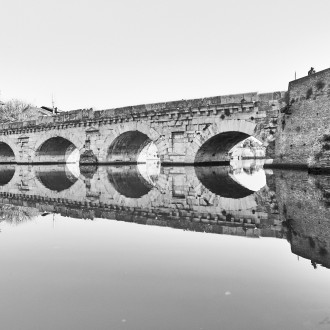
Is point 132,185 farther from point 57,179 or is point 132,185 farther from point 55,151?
point 55,151

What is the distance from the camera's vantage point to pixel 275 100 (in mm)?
16594

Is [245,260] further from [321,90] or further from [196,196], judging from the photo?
[321,90]

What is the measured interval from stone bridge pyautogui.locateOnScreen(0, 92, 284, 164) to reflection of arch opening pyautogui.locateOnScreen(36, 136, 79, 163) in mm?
89

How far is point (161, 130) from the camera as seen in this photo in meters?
20.3

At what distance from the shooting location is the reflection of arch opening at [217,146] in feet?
64.5

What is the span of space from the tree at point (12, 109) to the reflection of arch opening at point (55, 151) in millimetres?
24121

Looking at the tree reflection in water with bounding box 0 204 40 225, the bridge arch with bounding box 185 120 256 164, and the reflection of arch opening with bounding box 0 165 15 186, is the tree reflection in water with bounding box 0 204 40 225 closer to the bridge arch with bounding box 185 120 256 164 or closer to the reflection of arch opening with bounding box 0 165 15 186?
the reflection of arch opening with bounding box 0 165 15 186

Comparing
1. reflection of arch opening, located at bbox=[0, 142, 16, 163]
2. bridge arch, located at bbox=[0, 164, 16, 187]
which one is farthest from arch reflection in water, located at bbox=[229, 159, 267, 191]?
reflection of arch opening, located at bbox=[0, 142, 16, 163]

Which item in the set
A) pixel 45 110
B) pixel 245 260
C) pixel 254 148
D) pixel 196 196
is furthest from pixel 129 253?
pixel 45 110

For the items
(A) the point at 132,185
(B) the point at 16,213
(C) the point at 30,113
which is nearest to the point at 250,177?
(A) the point at 132,185

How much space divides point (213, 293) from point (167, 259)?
1.05 meters

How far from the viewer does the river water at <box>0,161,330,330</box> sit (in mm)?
2266

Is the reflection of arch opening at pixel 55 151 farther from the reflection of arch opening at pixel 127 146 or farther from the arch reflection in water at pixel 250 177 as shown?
the arch reflection in water at pixel 250 177

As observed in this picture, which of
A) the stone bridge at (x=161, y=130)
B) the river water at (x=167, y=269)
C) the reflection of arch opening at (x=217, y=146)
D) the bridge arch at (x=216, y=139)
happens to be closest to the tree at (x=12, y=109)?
the stone bridge at (x=161, y=130)
